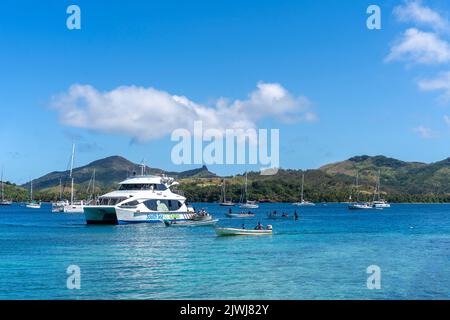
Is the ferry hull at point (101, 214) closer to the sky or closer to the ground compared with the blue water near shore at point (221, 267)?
closer to the sky

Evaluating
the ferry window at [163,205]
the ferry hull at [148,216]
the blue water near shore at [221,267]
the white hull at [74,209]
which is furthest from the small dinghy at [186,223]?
the white hull at [74,209]

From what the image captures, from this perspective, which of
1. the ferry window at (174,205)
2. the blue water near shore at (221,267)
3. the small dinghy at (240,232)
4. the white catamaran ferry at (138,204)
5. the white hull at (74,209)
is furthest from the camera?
the white hull at (74,209)

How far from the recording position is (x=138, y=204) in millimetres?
85812

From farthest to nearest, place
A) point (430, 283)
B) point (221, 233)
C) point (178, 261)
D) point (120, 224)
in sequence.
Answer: point (120, 224) < point (221, 233) < point (178, 261) < point (430, 283)

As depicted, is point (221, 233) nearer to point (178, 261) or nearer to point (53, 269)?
point (178, 261)

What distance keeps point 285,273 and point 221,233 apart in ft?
93.8

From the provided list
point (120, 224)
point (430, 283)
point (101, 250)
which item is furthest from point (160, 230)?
point (430, 283)

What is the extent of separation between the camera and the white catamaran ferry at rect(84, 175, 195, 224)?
8406 centimetres

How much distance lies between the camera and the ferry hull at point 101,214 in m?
83.0

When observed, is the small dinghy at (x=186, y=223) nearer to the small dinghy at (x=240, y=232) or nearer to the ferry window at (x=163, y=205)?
the ferry window at (x=163, y=205)

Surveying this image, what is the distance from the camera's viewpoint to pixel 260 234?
67812 mm

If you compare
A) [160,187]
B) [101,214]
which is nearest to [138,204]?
[160,187]

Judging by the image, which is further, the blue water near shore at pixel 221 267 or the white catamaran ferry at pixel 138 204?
the white catamaran ferry at pixel 138 204

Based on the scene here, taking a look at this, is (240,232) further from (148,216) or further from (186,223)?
(148,216)
